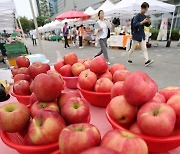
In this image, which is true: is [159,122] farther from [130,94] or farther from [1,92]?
[1,92]

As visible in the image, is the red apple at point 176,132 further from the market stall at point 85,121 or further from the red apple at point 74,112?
the red apple at point 74,112

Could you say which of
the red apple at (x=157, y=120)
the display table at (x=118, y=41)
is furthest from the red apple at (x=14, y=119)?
the display table at (x=118, y=41)

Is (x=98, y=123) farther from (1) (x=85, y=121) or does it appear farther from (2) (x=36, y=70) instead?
(2) (x=36, y=70)

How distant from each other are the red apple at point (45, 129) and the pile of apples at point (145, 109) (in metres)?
0.28

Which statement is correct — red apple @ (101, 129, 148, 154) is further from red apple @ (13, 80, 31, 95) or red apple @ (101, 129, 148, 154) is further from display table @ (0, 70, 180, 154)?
red apple @ (13, 80, 31, 95)

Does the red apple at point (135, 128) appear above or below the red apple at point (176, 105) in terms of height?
below

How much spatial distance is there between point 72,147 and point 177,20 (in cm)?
1926

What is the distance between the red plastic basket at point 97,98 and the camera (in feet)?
3.78

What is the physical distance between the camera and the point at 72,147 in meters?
0.60

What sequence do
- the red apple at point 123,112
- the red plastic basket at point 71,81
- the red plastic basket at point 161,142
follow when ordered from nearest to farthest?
the red plastic basket at point 161,142
the red apple at point 123,112
the red plastic basket at point 71,81

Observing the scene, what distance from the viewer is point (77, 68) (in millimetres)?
1532

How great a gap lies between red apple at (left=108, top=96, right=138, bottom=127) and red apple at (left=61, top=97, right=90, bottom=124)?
0.42 ft

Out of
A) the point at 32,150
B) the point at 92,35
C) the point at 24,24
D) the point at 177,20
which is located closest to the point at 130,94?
the point at 32,150

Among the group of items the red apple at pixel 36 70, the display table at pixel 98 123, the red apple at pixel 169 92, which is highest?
the red apple at pixel 36 70
